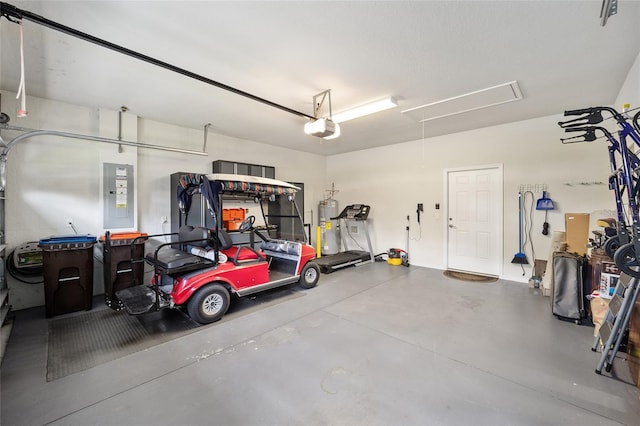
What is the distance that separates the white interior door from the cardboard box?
45.3 inches

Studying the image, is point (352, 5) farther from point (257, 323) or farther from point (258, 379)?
point (257, 323)

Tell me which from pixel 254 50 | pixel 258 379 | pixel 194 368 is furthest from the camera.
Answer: pixel 254 50

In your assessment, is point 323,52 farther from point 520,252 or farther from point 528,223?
point 520,252

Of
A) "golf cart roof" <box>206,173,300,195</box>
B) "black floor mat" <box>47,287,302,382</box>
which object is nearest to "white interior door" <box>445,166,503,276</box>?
"golf cart roof" <box>206,173,300,195</box>

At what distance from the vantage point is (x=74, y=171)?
3910 millimetres

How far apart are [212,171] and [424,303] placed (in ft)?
14.9

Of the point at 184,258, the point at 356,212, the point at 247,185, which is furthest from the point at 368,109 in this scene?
the point at 356,212

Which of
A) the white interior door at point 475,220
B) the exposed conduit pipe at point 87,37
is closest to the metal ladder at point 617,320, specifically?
the white interior door at point 475,220

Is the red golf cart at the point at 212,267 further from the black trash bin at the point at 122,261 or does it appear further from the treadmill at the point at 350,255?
the treadmill at the point at 350,255

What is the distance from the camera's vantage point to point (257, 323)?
3.18m

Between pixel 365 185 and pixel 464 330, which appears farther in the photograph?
pixel 365 185

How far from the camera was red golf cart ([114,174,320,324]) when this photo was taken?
122 inches

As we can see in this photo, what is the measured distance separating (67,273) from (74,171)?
1.52m

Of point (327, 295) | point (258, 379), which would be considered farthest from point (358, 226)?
point (258, 379)
